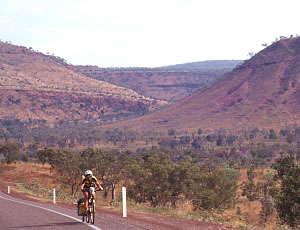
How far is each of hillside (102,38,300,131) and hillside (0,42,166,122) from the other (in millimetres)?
22660

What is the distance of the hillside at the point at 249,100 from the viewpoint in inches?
4350

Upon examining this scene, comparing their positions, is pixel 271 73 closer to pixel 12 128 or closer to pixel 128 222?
pixel 12 128

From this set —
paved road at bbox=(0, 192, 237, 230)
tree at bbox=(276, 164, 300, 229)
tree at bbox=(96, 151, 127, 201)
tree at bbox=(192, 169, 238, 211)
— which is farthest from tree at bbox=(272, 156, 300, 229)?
tree at bbox=(96, 151, 127, 201)

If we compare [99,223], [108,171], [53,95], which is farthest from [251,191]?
[53,95]

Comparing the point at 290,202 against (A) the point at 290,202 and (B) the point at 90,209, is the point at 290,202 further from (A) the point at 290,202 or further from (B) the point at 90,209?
(B) the point at 90,209

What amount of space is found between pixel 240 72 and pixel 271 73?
1512cm

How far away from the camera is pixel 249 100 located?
123m

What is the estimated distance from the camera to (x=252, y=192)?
153 feet

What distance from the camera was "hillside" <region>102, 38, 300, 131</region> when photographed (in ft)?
363

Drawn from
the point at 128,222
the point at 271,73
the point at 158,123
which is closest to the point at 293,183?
the point at 128,222

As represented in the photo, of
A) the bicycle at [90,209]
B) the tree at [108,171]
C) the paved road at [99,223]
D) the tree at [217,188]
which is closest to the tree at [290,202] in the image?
the paved road at [99,223]

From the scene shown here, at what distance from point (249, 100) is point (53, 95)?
58.1 meters

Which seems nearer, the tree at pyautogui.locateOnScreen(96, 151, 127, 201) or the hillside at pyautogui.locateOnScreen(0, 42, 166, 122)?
the tree at pyautogui.locateOnScreen(96, 151, 127, 201)

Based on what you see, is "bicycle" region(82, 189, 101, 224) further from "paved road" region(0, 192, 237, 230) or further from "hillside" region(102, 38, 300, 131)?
"hillside" region(102, 38, 300, 131)
